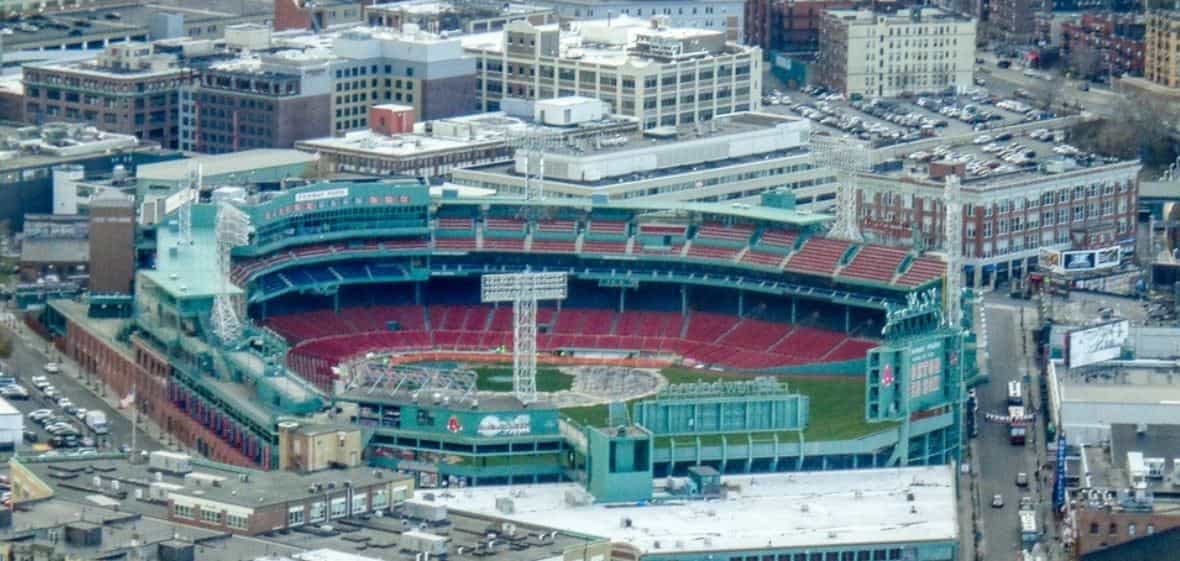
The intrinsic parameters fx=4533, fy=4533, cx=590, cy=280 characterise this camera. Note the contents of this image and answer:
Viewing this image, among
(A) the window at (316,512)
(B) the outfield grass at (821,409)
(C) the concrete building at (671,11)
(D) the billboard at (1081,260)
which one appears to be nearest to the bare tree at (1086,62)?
(C) the concrete building at (671,11)

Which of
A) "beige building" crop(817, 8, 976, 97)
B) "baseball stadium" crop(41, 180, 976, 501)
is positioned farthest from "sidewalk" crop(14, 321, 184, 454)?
"beige building" crop(817, 8, 976, 97)

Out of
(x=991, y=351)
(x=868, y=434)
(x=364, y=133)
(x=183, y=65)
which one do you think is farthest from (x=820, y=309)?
(x=183, y=65)

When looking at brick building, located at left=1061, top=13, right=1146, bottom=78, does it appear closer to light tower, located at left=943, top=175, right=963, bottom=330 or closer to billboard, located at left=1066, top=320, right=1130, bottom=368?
light tower, located at left=943, top=175, right=963, bottom=330

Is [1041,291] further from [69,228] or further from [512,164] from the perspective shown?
[69,228]

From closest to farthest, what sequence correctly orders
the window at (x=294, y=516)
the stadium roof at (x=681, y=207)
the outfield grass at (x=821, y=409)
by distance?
the window at (x=294, y=516)
the outfield grass at (x=821, y=409)
the stadium roof at (x=681, y=207)

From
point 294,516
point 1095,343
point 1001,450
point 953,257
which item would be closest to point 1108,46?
point 953,257

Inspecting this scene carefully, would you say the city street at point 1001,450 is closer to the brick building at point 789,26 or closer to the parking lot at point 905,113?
the parking lot at point 905,113

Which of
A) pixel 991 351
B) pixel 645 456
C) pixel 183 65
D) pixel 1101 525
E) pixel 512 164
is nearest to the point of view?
pixel 1101 525
